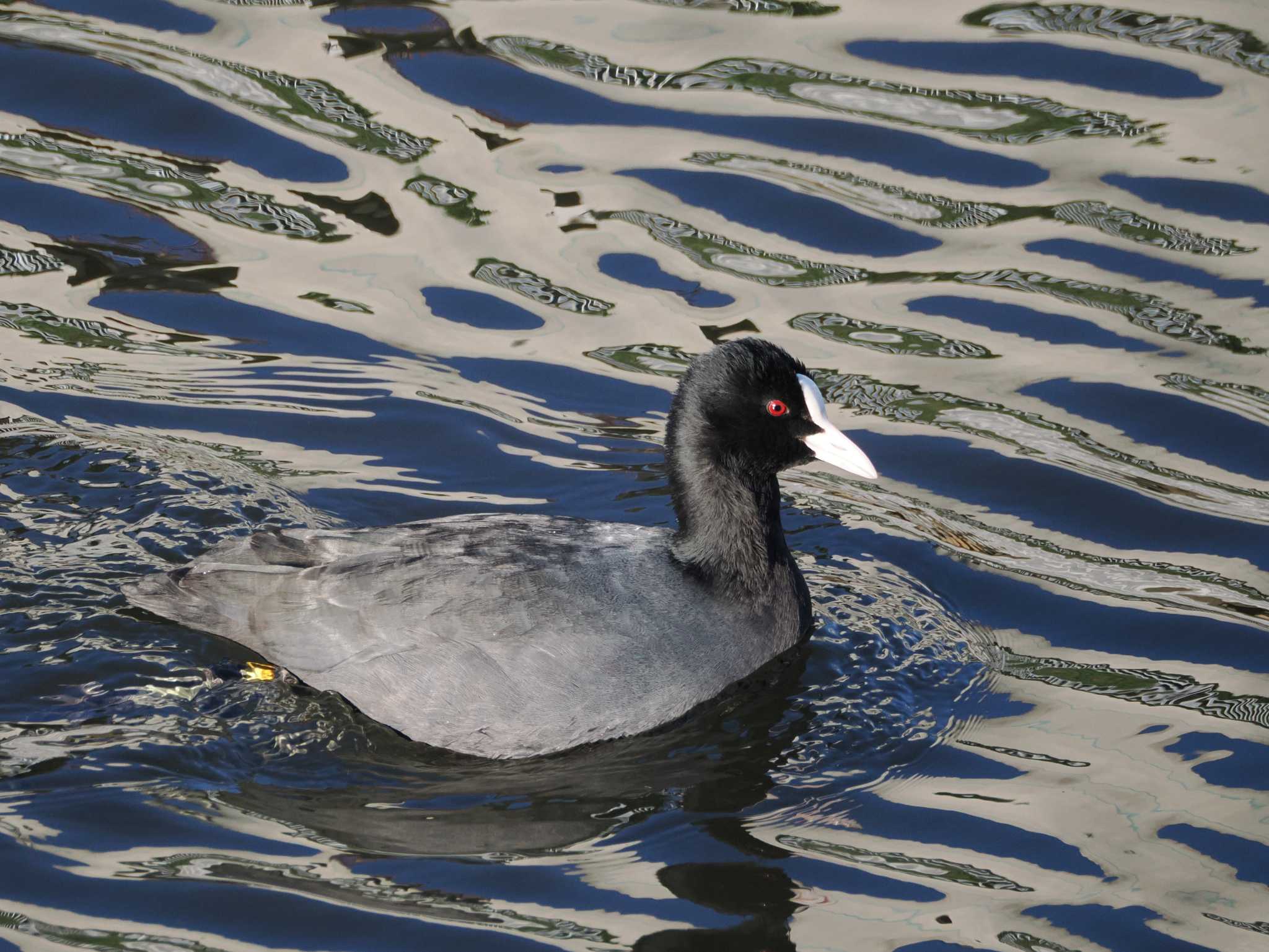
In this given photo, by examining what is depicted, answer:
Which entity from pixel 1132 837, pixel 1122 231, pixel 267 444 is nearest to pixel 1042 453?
pixel 1122 231

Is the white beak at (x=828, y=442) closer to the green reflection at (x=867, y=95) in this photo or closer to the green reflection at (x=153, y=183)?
the green reflection at (x=153, y=183)

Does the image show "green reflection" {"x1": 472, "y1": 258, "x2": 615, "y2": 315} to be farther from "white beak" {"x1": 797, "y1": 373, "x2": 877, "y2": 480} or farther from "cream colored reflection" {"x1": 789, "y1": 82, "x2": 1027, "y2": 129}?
"white beak" {"x1": 797, "y1": 373, "x2": 877, "y2": 480}

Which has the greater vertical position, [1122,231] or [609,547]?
[1122,231]

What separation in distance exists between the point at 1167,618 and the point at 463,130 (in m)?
5.58

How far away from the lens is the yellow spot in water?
654cm

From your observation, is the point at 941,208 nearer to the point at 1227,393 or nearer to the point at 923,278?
the point at 923,278

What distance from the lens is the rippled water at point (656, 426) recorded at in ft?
18.2

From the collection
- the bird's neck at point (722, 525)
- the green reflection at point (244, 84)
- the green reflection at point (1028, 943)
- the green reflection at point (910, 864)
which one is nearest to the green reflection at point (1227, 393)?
the bird's neck at point (722, 525)

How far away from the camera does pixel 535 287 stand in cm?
949

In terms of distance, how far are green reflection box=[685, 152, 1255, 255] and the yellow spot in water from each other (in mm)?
5041

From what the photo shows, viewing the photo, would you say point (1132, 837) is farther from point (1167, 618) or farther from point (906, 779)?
point (1167, 618)

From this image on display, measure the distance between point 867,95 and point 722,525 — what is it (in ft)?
16.5

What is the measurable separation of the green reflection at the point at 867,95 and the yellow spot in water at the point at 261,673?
5.78 metres

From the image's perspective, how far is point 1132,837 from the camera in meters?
5.79
